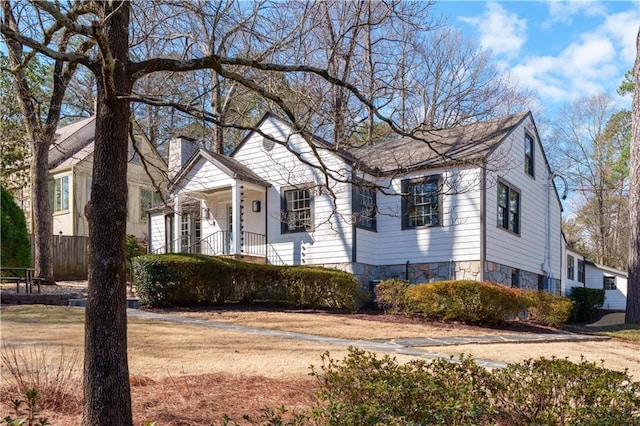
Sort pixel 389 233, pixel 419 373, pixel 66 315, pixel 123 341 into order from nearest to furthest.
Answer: pixel 123 341 < pixel 419 373 < pixel 66 315 < pixel 389 233

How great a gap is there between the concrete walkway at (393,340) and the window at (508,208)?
531cm

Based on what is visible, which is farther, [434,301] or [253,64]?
[434,301]

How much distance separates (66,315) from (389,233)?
31.1ft

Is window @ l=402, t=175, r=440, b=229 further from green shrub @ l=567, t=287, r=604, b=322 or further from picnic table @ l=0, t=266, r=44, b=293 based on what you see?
picnic table @ l=0, t=266, r=44, b=293

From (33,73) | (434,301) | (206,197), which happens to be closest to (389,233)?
(434,301)

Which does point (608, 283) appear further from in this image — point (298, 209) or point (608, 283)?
point (298, 209)

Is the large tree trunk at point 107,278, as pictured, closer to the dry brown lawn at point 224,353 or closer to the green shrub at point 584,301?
the dry brown lawn at point 224,353

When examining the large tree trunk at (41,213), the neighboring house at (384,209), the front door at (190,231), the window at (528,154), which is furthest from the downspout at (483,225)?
the large tree trunk at (41,213)

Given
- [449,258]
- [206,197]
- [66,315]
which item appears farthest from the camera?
[206,197]

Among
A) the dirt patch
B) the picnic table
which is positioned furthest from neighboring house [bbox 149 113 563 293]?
the dirt patch

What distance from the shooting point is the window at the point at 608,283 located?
102 ft

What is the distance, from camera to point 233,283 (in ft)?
44.4

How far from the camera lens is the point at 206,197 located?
18.7 m

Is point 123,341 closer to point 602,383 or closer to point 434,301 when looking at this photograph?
point 602,383
